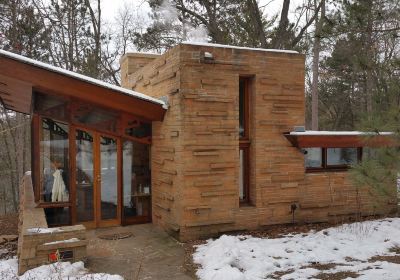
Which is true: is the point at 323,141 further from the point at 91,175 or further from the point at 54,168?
the point at 54,168

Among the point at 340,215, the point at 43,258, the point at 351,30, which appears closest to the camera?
the point at 351,30

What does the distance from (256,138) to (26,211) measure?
15.8ft

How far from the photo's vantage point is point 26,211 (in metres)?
7.40

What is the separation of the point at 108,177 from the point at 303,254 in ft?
14.7

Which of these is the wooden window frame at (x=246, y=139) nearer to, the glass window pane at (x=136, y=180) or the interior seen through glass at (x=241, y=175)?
the interior seen through glass at (x=241, y=175)

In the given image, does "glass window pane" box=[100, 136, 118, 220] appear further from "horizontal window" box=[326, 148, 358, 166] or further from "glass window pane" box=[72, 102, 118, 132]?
"horizontal window" box=[326, 148, 358, 166]

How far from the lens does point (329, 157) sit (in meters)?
9.11

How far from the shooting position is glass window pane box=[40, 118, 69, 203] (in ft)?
26.4

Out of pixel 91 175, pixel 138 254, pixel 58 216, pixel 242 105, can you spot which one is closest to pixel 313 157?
pixel 242 105

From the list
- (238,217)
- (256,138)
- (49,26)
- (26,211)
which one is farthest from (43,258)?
(49,26)

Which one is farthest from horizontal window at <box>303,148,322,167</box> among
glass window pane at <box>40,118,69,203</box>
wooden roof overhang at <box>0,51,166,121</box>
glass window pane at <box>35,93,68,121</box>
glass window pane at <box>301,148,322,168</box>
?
glass window pane at <box>35,93,68,121</box>

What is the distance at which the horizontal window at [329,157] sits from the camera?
8.82m

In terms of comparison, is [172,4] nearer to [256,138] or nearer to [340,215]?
[256,138]

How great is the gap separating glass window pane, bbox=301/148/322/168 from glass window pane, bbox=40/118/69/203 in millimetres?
5347
